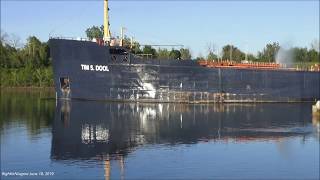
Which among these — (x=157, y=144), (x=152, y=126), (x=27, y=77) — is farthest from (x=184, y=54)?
(x=157, y=144)

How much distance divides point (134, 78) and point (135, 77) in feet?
0.35

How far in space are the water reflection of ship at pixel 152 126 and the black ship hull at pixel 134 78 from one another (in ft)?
6.90

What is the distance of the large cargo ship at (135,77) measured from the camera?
3969cm

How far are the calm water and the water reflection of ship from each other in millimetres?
37

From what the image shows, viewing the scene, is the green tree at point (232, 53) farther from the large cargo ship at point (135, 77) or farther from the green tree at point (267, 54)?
the large cargo ship at point (135, 77)

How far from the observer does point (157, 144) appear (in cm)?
2144

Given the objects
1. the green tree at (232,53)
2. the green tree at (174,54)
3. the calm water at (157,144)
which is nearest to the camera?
the calm water at (157,144)

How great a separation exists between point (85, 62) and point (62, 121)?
11.7 m

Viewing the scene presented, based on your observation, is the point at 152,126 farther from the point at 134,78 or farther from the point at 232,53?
the point at 232,53

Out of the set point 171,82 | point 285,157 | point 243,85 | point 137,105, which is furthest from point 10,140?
point 243,85

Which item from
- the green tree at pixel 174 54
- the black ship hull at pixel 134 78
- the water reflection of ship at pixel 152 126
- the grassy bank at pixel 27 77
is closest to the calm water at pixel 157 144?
the water reflection of ship at pixel 152 126

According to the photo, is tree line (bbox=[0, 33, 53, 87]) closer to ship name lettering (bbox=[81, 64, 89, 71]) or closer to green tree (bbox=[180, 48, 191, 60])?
green tree (bbox=[180, 48, 191, 60])

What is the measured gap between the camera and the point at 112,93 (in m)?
40.4

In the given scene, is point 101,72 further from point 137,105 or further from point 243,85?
point 243,85
